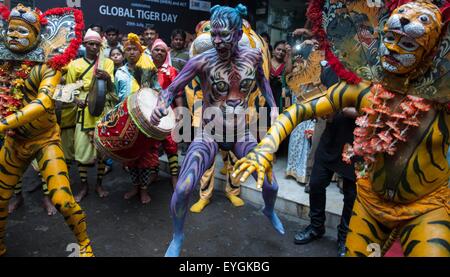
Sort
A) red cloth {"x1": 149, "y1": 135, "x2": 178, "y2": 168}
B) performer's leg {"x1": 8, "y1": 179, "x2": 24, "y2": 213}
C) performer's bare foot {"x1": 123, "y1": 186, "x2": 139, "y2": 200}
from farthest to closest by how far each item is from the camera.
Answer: performer's bare foot {"x1": 123, "y1": 186, "x2": 139, "y2": 200} → red cloth {"x1": 149, "y1": 135, "x2": 178, "y2": 168} → performer's leg {"x1": 8, "y1": 179, "x2": 24, "y2": 213}

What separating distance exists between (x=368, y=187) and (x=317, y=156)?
4.55ft

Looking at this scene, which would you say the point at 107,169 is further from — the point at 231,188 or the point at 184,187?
the point at 184,187

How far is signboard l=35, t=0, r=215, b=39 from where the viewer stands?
25.3ft

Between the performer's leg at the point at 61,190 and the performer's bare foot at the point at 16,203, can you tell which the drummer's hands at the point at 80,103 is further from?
the performer's leg at the point at 61,190

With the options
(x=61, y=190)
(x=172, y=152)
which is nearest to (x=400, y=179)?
(x=61, y=190)

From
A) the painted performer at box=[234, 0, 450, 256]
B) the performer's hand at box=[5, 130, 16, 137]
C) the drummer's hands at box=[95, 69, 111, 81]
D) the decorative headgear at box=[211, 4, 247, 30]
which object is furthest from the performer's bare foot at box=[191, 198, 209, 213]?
the painted performer at box=[234, 0, 450, 256]

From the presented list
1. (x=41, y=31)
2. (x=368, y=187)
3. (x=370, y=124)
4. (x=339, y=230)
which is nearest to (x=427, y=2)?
(x=370, y=124)

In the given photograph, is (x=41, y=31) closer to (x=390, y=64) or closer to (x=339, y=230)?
(x=390, y=64)

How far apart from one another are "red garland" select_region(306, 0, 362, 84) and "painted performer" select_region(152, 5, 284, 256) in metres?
0.93

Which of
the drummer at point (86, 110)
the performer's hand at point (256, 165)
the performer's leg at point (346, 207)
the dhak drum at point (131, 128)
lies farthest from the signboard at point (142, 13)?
the performer's hand at point (256, 165)

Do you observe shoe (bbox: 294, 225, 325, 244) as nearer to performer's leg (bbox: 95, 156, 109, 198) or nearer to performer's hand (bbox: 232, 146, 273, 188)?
performer's hand (bbox: 232, 146, 273, 188)

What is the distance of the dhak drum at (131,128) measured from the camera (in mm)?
3715

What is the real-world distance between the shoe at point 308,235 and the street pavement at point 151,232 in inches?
2.2

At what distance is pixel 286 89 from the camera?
16.9 feet
